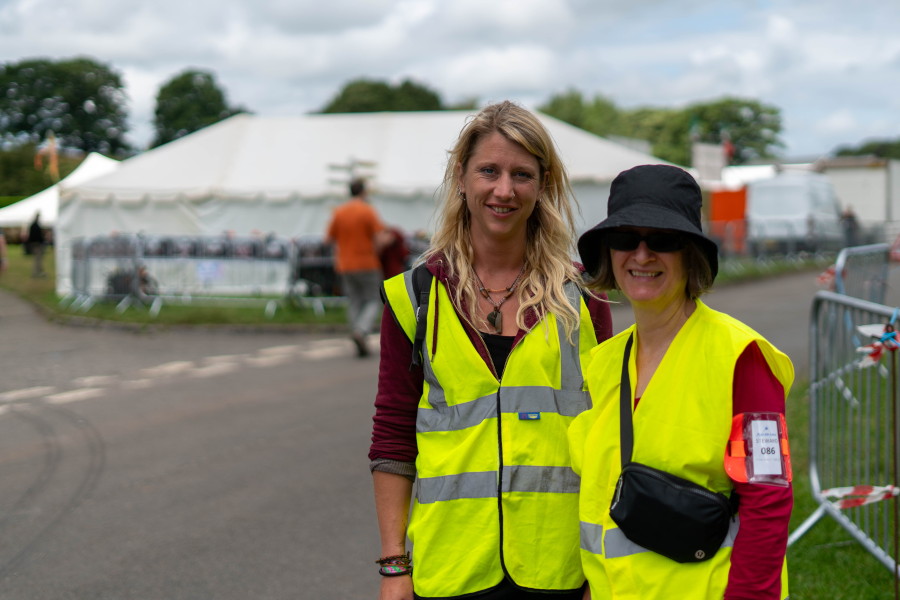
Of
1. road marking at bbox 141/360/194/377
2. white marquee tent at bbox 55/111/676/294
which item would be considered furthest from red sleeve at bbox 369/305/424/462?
white marquee tent at bbox 55/111/676/294

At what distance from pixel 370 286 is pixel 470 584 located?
33.9ft

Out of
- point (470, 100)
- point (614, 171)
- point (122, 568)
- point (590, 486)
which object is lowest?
point (122, 568)

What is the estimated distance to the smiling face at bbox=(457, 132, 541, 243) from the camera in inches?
94.8

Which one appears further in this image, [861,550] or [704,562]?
[861,550]

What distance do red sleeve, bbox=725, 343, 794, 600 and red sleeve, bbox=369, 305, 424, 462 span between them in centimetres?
82

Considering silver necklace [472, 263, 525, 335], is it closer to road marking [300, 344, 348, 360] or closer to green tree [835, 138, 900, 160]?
road marking [300, 344, 348, 360]

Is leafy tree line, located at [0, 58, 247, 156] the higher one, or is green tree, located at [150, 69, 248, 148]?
green tree, located at [150, 69, 248, 148]

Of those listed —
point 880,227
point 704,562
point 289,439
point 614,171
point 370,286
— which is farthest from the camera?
point 880,227

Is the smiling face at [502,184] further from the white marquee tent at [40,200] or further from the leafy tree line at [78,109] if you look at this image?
the white marquee tent at [40,200]

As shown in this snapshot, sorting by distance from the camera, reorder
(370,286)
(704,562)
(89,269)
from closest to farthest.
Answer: (704,562)
(370,286)
(89,269)

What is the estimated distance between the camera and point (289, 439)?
789 cm

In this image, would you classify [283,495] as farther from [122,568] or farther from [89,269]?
[89,269]

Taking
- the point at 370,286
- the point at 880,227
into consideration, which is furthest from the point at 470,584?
the point at 880,227

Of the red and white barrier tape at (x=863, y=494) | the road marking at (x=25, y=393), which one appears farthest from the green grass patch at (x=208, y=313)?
the red and white barrier tape at (x=863, y=494)
